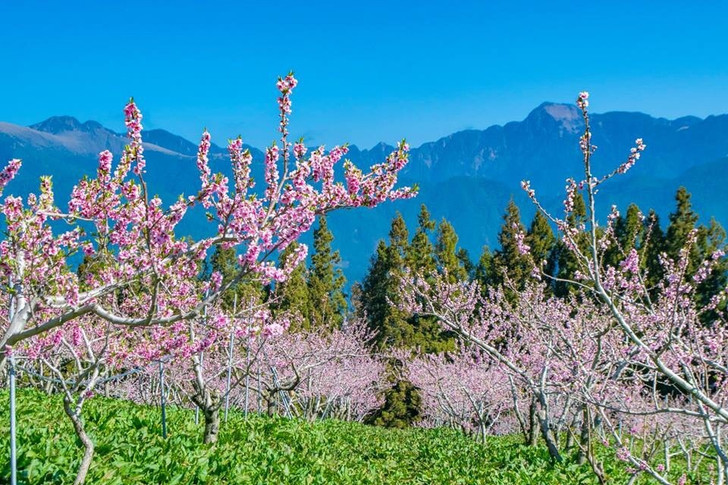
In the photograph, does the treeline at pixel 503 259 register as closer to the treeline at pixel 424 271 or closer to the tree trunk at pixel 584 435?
the treeline at pixel 424 271

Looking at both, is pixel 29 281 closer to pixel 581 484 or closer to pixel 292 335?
pixel 581 484

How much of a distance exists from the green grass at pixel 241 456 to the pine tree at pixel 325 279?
2576cm

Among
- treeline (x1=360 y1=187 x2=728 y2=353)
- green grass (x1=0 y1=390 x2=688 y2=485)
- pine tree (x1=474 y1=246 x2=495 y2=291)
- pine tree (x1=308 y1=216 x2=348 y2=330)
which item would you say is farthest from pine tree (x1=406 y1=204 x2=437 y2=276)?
green grass (x1=0 y1=390 x2=688 y2=485)

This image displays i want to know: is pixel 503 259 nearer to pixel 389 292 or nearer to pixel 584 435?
pixel 389 292

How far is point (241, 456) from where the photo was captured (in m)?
9.20

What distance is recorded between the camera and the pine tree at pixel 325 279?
139ft

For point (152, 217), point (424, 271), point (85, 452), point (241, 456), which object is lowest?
point (241, 456)

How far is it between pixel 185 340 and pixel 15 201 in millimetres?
2656

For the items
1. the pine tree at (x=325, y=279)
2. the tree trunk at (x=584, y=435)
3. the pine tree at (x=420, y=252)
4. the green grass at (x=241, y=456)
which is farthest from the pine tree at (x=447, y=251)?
the tree trunk at (x=584, y=435)

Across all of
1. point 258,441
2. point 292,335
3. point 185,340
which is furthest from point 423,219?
point 185,340

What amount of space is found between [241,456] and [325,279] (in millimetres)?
36158

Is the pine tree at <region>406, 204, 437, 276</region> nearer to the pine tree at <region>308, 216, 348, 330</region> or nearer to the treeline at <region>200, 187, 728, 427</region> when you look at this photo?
the treeline at <region>200, 187, 728, 427</region>

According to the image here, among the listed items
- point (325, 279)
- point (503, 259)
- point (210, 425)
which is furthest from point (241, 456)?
point (325, 279)

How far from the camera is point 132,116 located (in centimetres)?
471
